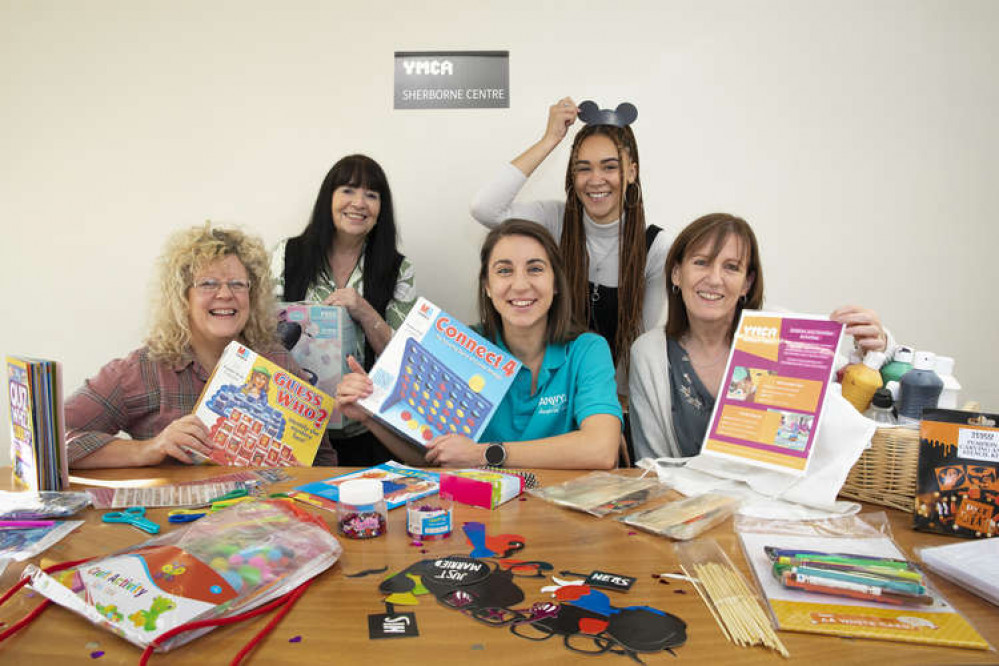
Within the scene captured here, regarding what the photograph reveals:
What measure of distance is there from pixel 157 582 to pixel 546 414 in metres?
1.10

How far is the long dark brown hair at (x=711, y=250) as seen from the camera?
1.71 m

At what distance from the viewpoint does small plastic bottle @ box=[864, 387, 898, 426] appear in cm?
132

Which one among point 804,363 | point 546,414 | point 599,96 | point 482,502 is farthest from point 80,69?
point 804,363

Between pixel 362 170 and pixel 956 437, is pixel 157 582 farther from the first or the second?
pixel 362 170

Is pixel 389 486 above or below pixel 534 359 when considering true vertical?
below

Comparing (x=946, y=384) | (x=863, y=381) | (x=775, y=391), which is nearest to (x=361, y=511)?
(x=775, y=391)

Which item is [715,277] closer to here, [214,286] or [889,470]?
[889,470]

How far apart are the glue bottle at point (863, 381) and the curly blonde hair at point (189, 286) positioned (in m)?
1.61

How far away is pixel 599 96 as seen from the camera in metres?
2.64

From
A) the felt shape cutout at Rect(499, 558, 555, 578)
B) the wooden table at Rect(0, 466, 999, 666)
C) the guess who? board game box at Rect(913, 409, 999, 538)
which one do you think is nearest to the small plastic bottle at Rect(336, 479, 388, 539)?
the wooden table at Rect(0, 466, 999, 666)

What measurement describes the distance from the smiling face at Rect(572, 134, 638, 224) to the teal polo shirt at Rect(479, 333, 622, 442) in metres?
0.72

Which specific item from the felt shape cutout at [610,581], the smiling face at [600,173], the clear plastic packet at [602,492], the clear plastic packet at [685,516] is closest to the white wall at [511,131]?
the smiling face at [600,173]

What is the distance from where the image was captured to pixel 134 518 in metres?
→ 1.13

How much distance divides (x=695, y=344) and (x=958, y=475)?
0.79 meters
